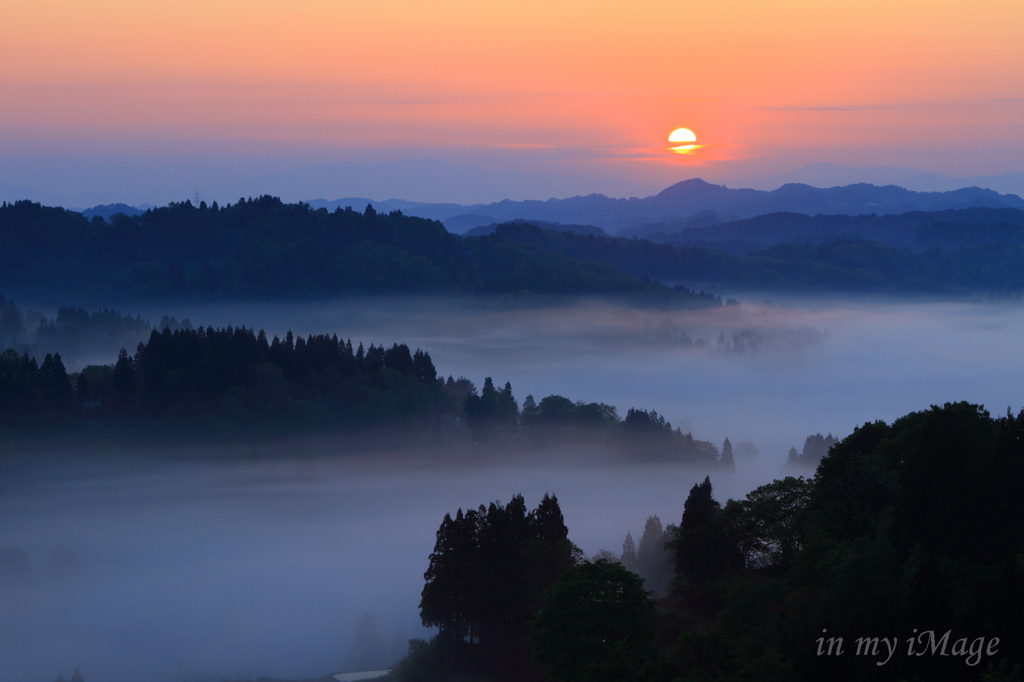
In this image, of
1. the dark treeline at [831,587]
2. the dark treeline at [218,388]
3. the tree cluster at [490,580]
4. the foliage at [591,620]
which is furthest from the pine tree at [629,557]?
the dark treeline at [218,388]

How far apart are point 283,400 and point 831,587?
133132mm

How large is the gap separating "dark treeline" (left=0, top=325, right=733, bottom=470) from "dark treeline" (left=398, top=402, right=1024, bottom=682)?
111 meters

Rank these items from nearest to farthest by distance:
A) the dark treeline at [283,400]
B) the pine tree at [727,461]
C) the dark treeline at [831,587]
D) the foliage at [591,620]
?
the dark treeline at [831,587], the foliage at [591,620], the dark treeline at [283,400], the pine tree at [727,461]

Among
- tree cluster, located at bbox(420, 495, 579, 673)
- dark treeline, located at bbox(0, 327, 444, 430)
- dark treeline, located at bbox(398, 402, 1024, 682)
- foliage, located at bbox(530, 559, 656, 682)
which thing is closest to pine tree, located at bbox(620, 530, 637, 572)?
tree cluster, located at bbox(420, 495, 579, 673)

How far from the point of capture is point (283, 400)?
158 metres

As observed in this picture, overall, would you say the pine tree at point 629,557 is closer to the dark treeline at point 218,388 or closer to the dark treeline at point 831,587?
the dark treeline at point 831,587

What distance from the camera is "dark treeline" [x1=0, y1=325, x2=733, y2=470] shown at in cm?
14750

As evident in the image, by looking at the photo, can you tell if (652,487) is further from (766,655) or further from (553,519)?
(766,655)

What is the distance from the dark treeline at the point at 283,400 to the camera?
148 meters

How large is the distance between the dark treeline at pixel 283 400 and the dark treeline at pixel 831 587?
365 feet

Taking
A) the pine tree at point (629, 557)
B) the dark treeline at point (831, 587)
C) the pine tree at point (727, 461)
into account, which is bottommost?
the pine tree at point (727, 461)

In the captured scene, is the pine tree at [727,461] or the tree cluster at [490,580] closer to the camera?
the tree cluster at [490,580]

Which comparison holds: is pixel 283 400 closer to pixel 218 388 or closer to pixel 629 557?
pixel 218 388

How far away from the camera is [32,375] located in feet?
477
